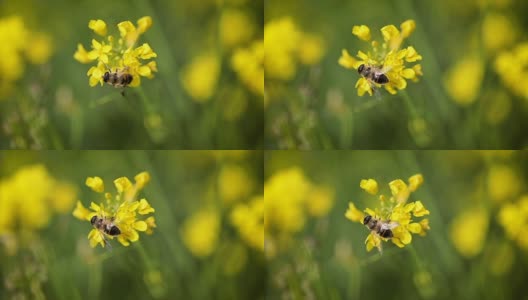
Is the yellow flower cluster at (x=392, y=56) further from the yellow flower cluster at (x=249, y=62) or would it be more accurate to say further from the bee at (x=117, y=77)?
the bee at (x=117, y=77)

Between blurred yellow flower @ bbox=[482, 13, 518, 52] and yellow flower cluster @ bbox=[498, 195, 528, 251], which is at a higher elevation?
blurred yellow flower @ bbox=[482, 13, 518, 52]

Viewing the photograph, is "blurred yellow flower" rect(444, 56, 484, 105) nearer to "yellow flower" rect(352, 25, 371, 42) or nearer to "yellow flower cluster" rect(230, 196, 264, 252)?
"yellow flower" rect(352, 25, 371, 42)

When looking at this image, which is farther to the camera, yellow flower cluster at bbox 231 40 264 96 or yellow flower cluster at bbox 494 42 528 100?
yellow flower cluster at bbox 231 40 264 96

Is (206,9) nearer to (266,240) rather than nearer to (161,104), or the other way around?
(161,104)

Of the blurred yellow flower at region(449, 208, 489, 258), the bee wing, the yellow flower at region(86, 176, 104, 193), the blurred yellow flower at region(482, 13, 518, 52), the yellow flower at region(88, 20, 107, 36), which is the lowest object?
the blurred yellow flower at region(449, 208, 489, 258)

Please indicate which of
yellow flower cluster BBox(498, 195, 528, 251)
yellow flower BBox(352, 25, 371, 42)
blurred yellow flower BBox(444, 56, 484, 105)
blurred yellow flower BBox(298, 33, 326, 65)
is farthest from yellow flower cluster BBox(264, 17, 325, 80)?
yellow flower cluster BBox(498, 195, 528, 251)

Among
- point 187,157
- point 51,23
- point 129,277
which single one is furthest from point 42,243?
point 51,23

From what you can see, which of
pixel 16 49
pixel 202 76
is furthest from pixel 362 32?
pixel 16 49
